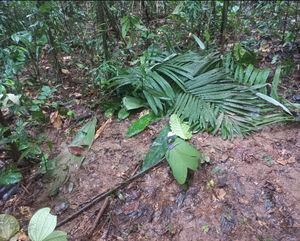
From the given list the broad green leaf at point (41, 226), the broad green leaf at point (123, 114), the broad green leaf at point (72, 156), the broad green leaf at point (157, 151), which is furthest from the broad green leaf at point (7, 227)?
the broad green leaf at point (123, 114)

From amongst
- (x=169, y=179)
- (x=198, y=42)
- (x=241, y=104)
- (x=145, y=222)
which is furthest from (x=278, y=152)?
(x=198, y=42)

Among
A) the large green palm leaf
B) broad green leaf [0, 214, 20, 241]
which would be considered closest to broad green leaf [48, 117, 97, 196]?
the large green palm leaf

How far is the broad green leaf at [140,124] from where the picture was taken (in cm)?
325

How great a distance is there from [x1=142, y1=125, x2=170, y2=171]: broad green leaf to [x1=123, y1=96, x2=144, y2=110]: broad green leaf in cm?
55

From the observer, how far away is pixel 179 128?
3012 mm

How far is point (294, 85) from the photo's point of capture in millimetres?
3479

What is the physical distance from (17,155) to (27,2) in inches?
125

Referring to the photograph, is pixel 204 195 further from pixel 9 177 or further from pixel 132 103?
pixel 9 177

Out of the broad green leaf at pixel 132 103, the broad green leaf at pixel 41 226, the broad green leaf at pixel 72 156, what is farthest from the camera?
the broad green leaf at pixel 132 103

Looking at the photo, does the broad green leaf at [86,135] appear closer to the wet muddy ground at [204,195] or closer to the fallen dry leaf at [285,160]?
the wet muddy ground at [204,195]

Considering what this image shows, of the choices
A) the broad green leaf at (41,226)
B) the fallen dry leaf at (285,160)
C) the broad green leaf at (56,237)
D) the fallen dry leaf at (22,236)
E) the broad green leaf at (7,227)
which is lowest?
the fallen dry leaf at (22,236)

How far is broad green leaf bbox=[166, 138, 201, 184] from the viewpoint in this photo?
2.58 meters

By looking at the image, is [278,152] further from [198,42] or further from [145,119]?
[198,42]

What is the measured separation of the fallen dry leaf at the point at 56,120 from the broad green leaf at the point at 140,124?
80 centimetres
